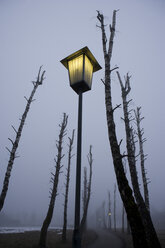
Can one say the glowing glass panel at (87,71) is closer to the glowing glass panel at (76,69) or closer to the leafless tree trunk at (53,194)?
the glowing glass panel at (76,69)

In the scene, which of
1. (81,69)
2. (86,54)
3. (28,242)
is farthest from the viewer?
(28,242)

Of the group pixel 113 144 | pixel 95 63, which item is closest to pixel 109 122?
pixel 113 144

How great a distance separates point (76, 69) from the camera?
4.11m

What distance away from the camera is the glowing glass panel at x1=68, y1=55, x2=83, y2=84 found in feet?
13.0

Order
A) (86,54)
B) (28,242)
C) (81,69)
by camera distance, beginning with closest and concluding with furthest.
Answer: (81,69) < (86,54) < (28,242)

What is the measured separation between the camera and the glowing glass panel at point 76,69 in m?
3.97

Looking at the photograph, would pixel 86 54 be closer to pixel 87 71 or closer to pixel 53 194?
pixel 87 71

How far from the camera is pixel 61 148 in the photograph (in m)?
14.6

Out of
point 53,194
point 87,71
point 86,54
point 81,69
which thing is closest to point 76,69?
point 81,69

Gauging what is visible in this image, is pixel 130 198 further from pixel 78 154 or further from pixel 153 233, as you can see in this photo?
pixel 153 233

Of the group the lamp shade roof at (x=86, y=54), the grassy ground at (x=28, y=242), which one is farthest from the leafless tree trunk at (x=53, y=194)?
the lamp shade roof at (x=86, y=54)

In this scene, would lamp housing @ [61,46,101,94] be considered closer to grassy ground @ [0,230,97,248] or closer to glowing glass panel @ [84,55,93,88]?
glowing glass panel @ [84,55,93,88]

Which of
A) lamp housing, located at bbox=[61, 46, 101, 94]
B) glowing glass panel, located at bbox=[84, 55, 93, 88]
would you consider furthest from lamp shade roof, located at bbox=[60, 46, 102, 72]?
glowing glass panel, located at bbox=[84, 55, 93, 88]

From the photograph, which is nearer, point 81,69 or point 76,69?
point 81,69
